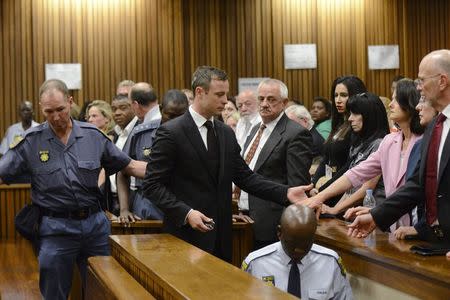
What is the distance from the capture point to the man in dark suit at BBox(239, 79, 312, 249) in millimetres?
4719

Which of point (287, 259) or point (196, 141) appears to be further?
point (196, 141)

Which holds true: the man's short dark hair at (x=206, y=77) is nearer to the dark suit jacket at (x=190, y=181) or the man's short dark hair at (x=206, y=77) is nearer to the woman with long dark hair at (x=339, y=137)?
the dark suit jacket at (x=190, y=181)

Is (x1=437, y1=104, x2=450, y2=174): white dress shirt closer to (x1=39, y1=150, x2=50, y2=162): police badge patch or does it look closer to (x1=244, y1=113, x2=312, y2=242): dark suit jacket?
(x1=244, y1=113, x2=312, y2=242): dark suit jacket

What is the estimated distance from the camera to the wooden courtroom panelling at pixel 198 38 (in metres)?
A: 10.9

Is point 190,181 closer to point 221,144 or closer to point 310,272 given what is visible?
point 221,144

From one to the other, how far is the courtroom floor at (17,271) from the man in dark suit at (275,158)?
2247mm

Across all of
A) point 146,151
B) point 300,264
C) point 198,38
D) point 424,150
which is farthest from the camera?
point 198,38

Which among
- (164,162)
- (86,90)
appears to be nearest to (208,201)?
(164,162)

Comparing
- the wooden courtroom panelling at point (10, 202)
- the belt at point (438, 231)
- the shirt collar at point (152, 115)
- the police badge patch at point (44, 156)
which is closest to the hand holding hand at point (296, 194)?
the belt at point (438, 231)

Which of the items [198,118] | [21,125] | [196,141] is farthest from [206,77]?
[21,125]

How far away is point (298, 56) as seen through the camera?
37.7ft

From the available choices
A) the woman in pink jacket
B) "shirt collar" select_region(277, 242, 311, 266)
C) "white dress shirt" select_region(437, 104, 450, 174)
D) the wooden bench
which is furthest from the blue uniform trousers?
"white dress shirt" select_region(437, 104, 450, 174)

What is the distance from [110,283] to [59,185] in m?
1.46

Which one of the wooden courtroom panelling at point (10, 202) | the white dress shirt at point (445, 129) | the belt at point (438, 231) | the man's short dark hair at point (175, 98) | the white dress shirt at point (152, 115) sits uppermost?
the man's short dark hair at point (175, 98)
